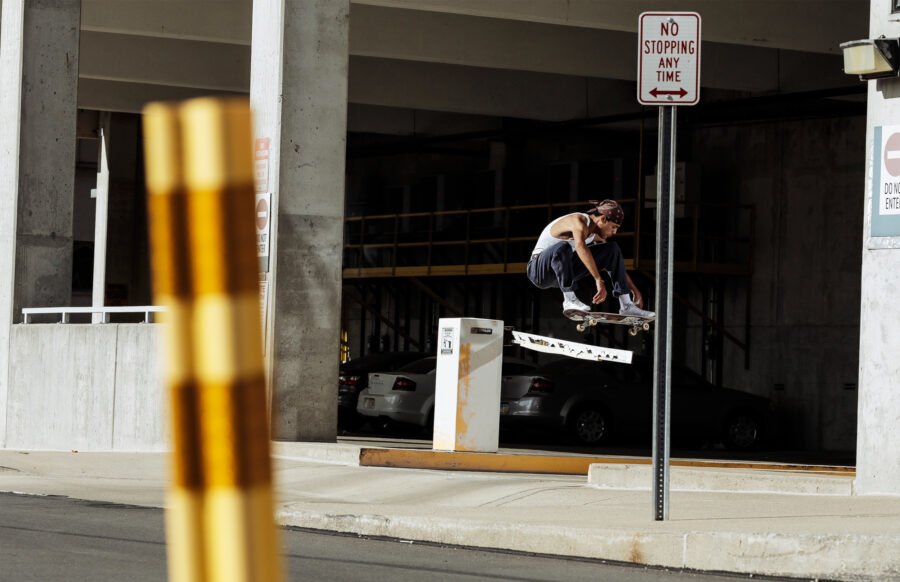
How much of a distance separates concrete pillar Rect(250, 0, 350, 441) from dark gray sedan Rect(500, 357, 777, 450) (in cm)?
714

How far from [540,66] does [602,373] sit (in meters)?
5.71

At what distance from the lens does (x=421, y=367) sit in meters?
23.8

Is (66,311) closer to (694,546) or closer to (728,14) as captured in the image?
(728,14)

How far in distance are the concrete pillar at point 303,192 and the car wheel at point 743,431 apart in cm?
1080

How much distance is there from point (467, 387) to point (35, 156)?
7.80 meters

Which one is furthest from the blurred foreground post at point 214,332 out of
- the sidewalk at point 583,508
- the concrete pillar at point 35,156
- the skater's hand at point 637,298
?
the concrete pillar at point 35,156

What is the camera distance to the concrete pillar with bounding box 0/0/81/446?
1866cm

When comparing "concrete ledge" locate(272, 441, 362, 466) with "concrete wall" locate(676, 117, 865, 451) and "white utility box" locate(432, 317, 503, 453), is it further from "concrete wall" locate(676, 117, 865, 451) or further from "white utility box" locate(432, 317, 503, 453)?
"concrete wall" locate(676, 117, 865, 451)

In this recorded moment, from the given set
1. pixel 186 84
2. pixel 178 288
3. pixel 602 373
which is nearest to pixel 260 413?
pixel 178 288

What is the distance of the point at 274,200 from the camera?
49.8 feet

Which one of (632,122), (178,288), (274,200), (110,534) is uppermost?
(632,122)

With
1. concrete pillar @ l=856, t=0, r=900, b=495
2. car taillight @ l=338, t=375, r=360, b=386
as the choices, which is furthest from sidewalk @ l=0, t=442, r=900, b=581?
car taillight @ l=338, t=375, r=360, b=386

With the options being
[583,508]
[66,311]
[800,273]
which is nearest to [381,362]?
[800,273]

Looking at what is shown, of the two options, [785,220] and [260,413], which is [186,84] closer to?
[785,220]
